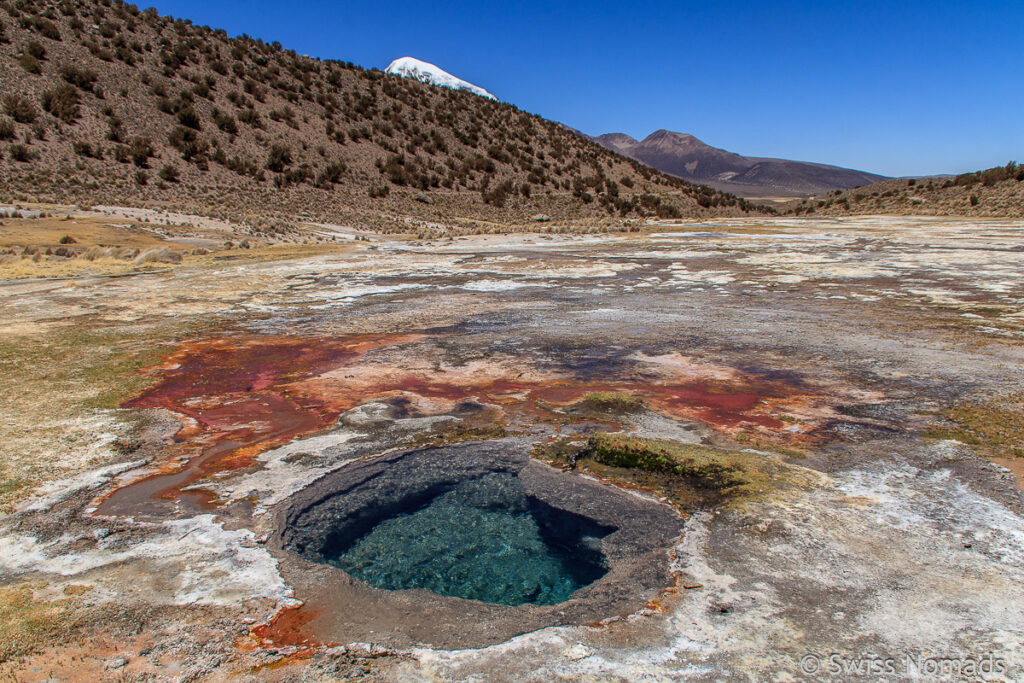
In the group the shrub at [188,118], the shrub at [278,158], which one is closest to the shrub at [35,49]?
the shrub at [188,118]

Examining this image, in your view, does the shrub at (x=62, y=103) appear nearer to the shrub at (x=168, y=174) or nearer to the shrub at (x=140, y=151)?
the shrub at (x=140, y=151)

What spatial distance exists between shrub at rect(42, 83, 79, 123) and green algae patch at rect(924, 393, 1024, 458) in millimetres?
34040

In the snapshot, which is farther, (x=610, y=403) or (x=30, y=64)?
(x=30, y=64)

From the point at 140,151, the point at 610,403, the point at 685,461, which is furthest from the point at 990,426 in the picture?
the point at 140,151

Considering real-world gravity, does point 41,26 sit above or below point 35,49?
above

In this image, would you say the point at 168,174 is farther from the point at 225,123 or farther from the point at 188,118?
the point at 225,123

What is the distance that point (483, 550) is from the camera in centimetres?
364

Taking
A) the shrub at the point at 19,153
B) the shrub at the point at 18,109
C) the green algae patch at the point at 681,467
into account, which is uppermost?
the shrub at the point at 18,109

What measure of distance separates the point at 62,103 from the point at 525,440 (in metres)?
32.7

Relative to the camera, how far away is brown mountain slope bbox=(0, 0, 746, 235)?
89.2ft

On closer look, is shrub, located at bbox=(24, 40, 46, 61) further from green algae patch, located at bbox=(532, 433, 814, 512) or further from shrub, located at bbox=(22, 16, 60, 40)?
green algae patch, located at bbox=(532, 433, 814, 512)

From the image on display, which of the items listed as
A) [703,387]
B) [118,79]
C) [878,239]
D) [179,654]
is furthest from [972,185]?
[118,79]

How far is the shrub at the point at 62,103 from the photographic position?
28.2m

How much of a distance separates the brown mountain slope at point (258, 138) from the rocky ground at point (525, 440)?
16682mm
